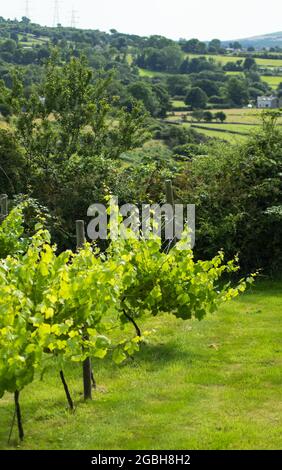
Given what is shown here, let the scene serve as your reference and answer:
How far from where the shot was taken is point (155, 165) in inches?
744

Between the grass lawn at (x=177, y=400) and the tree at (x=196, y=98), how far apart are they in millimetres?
75670

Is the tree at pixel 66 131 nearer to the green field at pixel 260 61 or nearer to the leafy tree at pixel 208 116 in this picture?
the leafy tree at pixel 208 116

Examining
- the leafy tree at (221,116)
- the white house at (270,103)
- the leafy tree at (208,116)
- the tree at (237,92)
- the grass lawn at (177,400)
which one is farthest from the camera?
the tree at (237,92)

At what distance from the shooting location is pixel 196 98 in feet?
287

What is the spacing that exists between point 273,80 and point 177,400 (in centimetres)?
11332

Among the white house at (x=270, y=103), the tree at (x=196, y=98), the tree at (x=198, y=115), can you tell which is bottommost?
the tree at (x=198, y=115)

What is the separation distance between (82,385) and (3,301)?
3.38 meters

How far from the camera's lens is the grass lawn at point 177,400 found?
8.17 metres

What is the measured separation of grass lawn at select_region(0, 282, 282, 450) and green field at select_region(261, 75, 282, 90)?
10108cm

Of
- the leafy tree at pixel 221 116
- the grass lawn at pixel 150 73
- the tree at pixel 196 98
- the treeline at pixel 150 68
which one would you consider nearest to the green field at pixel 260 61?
the treeline at pixel 150 68

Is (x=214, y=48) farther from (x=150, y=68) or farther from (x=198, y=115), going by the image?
(x=198, y=115)

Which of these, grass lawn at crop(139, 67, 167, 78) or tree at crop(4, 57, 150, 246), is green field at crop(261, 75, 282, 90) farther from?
tree at crop(4, 57, 150, 246)

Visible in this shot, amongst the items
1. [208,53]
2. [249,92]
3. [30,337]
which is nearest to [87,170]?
[30,337]

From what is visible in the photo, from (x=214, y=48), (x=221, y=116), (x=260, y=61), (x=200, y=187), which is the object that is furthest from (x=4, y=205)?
(x=214, y=48)
